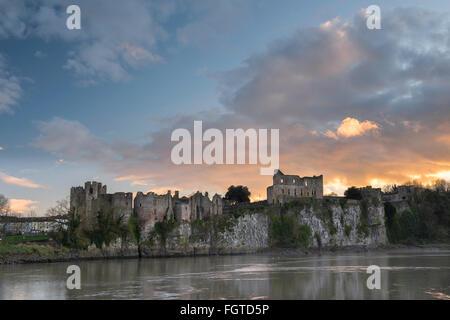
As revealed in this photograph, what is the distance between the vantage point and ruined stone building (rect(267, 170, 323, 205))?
6750 centimetres

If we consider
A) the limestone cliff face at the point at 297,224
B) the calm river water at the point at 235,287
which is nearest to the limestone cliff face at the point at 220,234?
the limestone cliff face at the point at 297,224

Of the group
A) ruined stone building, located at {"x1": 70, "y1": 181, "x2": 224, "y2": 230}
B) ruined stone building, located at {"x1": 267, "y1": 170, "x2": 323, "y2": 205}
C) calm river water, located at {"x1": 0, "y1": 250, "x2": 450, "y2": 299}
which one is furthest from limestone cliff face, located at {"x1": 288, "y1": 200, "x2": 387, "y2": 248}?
calm river water, located at {"x1": 0, "y1": 250, "x2": 450, "y2": 299}

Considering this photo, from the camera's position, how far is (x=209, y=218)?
5834 cm

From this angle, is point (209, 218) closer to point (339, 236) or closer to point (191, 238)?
point (191, 238)

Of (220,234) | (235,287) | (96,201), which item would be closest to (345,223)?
(220,234)

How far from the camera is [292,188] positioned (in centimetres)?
7062

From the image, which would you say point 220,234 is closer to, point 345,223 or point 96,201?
point 96,201

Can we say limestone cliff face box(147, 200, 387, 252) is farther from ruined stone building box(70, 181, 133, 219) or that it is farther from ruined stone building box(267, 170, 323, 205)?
ruined stone building box(70, 181, 133, 219)

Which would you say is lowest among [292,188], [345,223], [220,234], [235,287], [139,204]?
[220,234]

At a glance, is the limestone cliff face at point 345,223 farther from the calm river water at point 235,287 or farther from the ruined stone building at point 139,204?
the calm river water at point 235,287

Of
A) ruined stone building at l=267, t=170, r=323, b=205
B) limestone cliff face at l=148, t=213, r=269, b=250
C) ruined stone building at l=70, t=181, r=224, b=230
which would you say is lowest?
limestone cliff face at l=148, t=213, r=269, b=250

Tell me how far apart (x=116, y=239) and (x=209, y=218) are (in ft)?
47.3

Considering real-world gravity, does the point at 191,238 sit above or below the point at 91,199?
below
